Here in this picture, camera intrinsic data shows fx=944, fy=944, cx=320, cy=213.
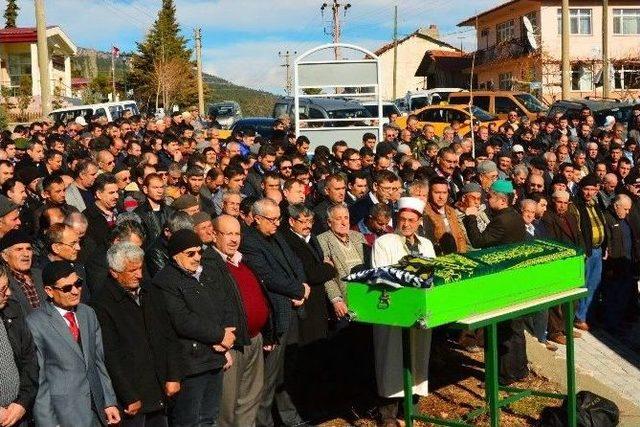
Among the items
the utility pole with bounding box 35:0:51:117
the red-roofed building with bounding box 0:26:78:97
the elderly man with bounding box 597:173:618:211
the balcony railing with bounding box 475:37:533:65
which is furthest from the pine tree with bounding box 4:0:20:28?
the elderly man with bounding box 597:173:618:211

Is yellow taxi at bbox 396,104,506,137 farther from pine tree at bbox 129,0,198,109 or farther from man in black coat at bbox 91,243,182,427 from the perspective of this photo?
pine tree at bbox 129,0,198,109

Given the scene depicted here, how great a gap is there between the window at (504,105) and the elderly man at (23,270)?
75.8ft

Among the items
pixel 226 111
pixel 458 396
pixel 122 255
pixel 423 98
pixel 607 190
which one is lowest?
pixel 458 396

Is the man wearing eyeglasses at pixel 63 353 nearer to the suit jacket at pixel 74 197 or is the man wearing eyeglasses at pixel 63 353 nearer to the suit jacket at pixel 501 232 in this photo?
the suit jacket at pixel 74 197

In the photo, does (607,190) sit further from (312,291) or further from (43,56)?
(43,56)

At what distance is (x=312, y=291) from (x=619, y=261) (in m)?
5.99

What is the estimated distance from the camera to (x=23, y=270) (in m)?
6.57

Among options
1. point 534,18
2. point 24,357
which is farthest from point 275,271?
point 534,18

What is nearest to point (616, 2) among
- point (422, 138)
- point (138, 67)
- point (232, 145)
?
point (138, 67)

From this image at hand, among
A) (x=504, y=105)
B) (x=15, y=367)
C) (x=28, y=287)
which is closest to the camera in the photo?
(x=15, y=367)

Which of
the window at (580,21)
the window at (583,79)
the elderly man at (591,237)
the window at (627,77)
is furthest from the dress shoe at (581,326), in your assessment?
the window at (580,21)

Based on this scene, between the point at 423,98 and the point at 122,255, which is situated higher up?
the point at 423,98

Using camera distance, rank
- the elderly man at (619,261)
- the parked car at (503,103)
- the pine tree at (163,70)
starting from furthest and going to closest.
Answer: the pine tree at (163,70) < the parked car at (503,103) < the elderly man at (619,261)

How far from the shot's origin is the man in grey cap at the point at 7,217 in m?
7.72
